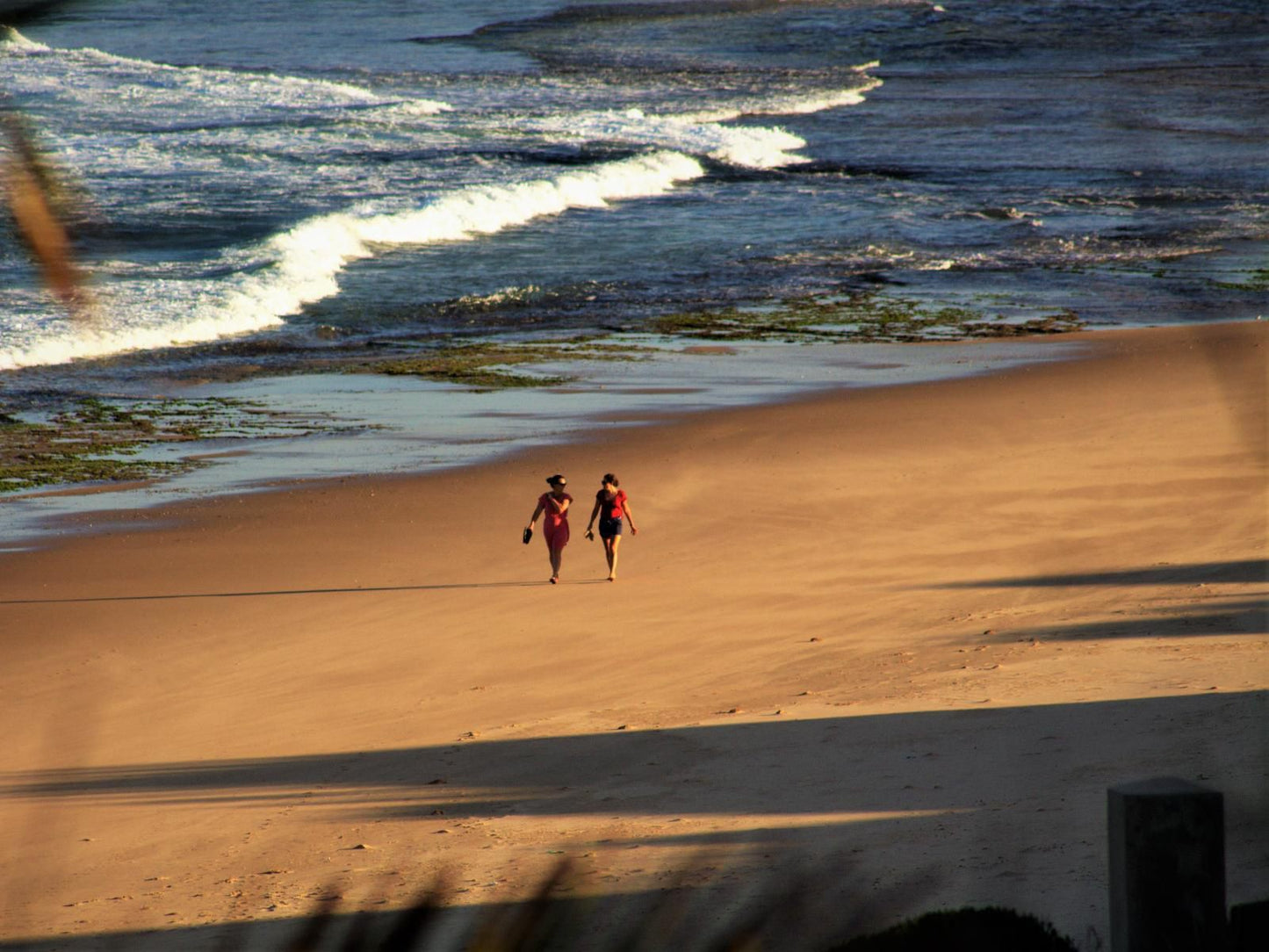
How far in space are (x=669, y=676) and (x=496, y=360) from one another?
11709 mm

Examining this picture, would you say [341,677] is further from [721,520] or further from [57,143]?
[57,143]

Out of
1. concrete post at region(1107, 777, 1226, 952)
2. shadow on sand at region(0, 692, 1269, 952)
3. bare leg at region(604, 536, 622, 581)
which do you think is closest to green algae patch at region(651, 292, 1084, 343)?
bare leg at region(604, 536, 622, 581)

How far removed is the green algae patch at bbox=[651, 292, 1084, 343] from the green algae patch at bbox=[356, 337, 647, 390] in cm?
161

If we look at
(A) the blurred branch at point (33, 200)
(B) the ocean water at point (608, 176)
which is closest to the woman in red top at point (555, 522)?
(B) the ocean water at point (608, 176)

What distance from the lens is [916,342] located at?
22.0 m

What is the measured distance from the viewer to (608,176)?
3838cm

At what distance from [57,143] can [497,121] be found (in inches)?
569

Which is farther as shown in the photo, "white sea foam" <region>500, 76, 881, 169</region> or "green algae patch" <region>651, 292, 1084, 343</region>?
"white sea foam" <region>500, 76, 881, 169</region>

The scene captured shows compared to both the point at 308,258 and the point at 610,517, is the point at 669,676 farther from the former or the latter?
the point at 308,258

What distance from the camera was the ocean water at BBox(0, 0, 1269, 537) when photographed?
2416 cm

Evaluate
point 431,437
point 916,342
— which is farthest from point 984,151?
point 431,437

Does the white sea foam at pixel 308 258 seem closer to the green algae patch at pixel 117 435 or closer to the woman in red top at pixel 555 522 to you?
the green algae patch at pixel 117 435

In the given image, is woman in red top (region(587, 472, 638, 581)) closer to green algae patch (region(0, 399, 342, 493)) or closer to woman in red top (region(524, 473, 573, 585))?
woman in red top (region(524, 473, 573, 585))


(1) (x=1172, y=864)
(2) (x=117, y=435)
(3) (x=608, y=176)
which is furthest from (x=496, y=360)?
(1) (x=1172, y=864)
